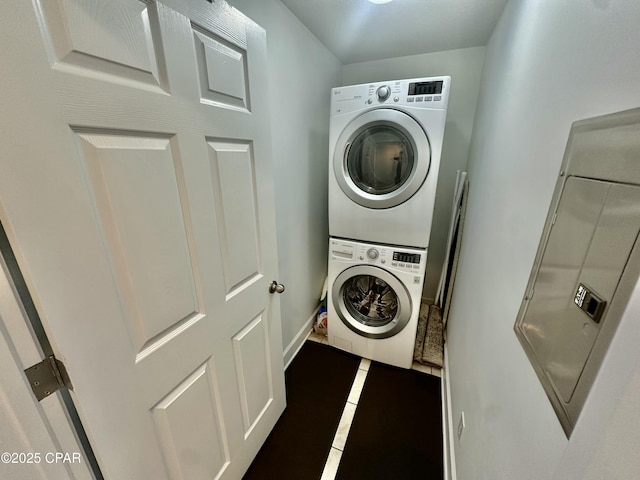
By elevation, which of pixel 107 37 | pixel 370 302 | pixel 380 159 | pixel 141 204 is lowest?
pixel 370 302

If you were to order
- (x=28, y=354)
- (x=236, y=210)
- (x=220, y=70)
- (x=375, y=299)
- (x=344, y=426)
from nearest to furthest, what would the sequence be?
(x=28, y=354) → (x=220, y=70) → (x=236, y=210) → (x=344, y=426) → (x=375, y=299)

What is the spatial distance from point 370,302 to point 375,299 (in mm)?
48

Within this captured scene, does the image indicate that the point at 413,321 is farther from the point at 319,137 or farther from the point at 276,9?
the point at 276,9

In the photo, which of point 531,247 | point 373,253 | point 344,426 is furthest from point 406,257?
point 344,426

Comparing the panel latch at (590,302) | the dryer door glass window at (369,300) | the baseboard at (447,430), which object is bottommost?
the baseboard at (447,430)

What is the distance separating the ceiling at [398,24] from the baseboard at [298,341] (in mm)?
2102

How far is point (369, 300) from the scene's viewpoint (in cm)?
198

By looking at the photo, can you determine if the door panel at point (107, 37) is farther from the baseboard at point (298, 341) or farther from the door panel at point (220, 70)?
the baseboard at point (298, 341)

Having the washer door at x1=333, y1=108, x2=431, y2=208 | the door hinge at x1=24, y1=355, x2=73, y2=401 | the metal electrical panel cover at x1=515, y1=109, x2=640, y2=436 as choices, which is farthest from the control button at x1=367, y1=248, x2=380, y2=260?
the door hinge at x1=24, y1=355, x2=73, y2=401

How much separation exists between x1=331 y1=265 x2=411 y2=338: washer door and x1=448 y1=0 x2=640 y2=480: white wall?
1.46 ft

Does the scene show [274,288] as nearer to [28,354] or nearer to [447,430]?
[28,354]

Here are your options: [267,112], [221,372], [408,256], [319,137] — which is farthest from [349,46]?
[221,372]

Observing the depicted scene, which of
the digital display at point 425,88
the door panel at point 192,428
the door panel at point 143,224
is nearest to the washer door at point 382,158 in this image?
the digital display at point 425,88

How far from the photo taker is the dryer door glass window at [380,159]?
62.4 inches
